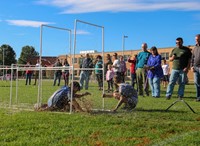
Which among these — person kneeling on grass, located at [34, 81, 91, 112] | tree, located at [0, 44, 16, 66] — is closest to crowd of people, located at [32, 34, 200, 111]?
person kneeling on grass, located at [34, 81, 91, 112]

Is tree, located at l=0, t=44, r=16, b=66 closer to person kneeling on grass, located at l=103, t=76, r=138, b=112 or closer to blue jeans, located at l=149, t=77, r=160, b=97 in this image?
blue jeans, located at l=149, t=77, r=160, b=97

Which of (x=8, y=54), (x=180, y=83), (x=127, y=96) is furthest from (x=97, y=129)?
(x=8, y=54)

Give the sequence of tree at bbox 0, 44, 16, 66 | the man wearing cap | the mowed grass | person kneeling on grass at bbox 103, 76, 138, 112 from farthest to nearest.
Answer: tree at bbox 0, 44, 16, 66 → the man wearing cap → person kneeling on grass at bbox 103, 76, 138, 112 → the mowed grass

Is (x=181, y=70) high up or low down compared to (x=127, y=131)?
up

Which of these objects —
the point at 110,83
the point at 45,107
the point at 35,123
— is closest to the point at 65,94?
the point at 45,107

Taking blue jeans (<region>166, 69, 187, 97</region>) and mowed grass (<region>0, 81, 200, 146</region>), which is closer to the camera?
mowed grass (<region>0, 81, 200, 146</region>)

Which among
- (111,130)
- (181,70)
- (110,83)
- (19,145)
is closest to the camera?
(19,145)

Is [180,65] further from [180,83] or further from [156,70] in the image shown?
[156,70]

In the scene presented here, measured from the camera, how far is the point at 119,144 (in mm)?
5676

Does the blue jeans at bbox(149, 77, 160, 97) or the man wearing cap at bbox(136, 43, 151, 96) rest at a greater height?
the man wearing cap at bbox(136, 43, 151, 96)

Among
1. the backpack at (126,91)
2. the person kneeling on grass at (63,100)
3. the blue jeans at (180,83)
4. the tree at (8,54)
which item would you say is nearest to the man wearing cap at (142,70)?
the blue jeans at (180,83)

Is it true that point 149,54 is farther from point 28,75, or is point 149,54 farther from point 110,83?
point 28,75

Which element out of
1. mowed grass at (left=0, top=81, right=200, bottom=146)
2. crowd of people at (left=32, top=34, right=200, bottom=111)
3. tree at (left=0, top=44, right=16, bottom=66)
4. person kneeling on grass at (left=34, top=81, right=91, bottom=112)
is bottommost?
mowed grass at (left=0, top=81, right=200, bottom=146)

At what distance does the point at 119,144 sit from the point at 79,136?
2.74 ft
